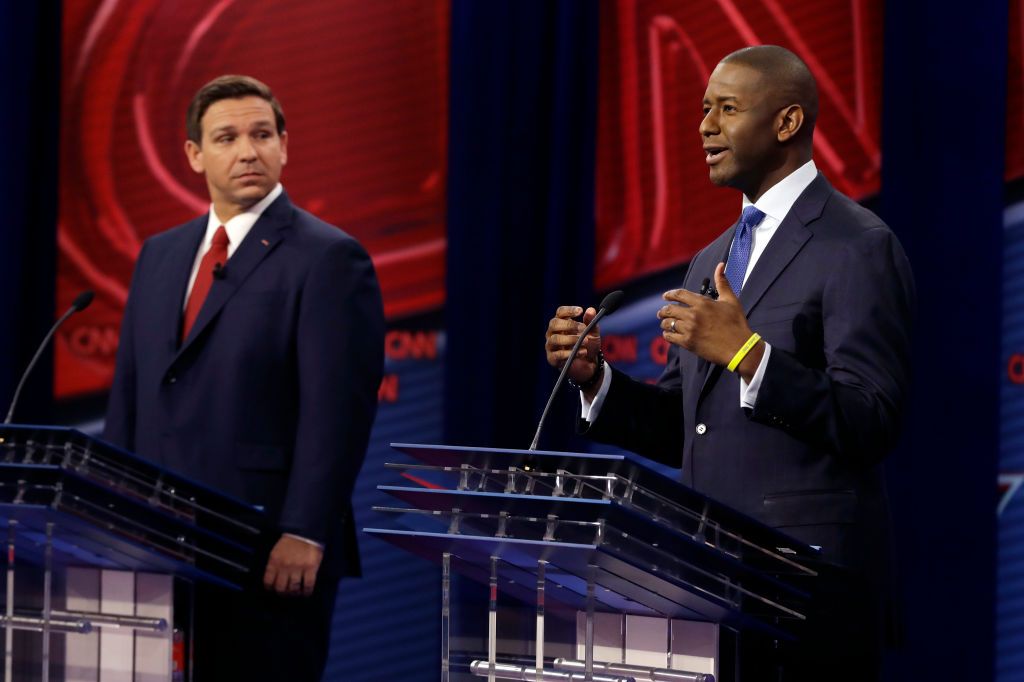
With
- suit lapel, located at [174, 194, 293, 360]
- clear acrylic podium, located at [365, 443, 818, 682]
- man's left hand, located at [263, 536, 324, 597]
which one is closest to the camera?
clear acrylic podium, located at [365, 443, 818, 682]

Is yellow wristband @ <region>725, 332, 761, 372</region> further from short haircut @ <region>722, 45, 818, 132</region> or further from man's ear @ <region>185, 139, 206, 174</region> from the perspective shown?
man's ear @ <region>185, 139, 206, 174</region>

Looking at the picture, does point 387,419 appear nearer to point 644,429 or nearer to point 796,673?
point 644,429

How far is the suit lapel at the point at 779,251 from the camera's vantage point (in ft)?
7.82

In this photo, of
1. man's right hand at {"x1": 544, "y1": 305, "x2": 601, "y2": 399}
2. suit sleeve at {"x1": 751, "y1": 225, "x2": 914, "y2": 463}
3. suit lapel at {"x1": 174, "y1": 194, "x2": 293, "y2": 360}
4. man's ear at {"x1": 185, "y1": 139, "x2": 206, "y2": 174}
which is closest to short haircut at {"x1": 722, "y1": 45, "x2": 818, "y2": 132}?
suit sleeve at {"x1": 751, "y1": 225, "x2": 914, "y2": 463}

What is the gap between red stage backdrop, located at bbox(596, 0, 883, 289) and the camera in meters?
4.08

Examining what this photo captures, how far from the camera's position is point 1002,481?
390cm

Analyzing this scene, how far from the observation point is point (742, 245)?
2.52m

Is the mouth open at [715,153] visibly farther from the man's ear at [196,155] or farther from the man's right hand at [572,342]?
the man's ear at [196,155]

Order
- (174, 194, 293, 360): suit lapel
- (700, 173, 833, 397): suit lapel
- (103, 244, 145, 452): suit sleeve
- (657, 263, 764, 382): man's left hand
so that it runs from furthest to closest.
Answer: (103, 244, 145, 452): suit sleeve, (174, 194, 293, 360): suit lapel, (700, 173, 833, 397): suit lapel, (657, 263, 764, 382): man's left hand

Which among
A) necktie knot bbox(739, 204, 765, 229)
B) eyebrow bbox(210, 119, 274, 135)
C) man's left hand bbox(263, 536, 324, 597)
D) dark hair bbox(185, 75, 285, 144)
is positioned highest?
dark hair bbox(185, 75, 285, 144)

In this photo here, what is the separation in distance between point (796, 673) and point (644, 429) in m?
0.68

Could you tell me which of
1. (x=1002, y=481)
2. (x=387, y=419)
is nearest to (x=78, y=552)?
(x=387, y=419)

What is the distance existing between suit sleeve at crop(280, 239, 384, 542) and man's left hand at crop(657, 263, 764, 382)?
1.11 metres

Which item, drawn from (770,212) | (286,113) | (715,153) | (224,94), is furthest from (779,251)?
(286,113)
